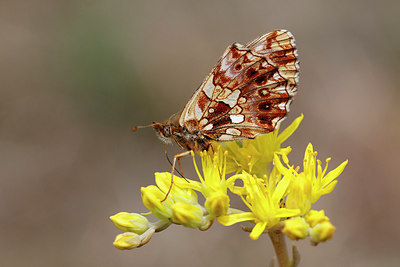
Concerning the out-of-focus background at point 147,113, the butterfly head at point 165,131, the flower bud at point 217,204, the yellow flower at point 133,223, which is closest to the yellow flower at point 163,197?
the yellow flower at point 133,223

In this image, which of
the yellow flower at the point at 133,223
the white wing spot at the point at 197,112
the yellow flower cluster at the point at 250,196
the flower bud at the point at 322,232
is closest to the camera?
the flower bud at the point at 322,232

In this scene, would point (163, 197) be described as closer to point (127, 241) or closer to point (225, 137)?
point (127, 241)

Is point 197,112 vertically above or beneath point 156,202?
above

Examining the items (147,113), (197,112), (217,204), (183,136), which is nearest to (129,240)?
(217,204)

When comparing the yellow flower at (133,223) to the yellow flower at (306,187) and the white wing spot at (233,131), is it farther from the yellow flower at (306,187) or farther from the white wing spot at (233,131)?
the yellow flower at (306,187)

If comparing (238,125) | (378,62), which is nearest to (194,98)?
(238,125)

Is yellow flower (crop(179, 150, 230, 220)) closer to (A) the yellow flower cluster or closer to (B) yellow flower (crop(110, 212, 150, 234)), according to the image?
(A) the yellow flower cluster
